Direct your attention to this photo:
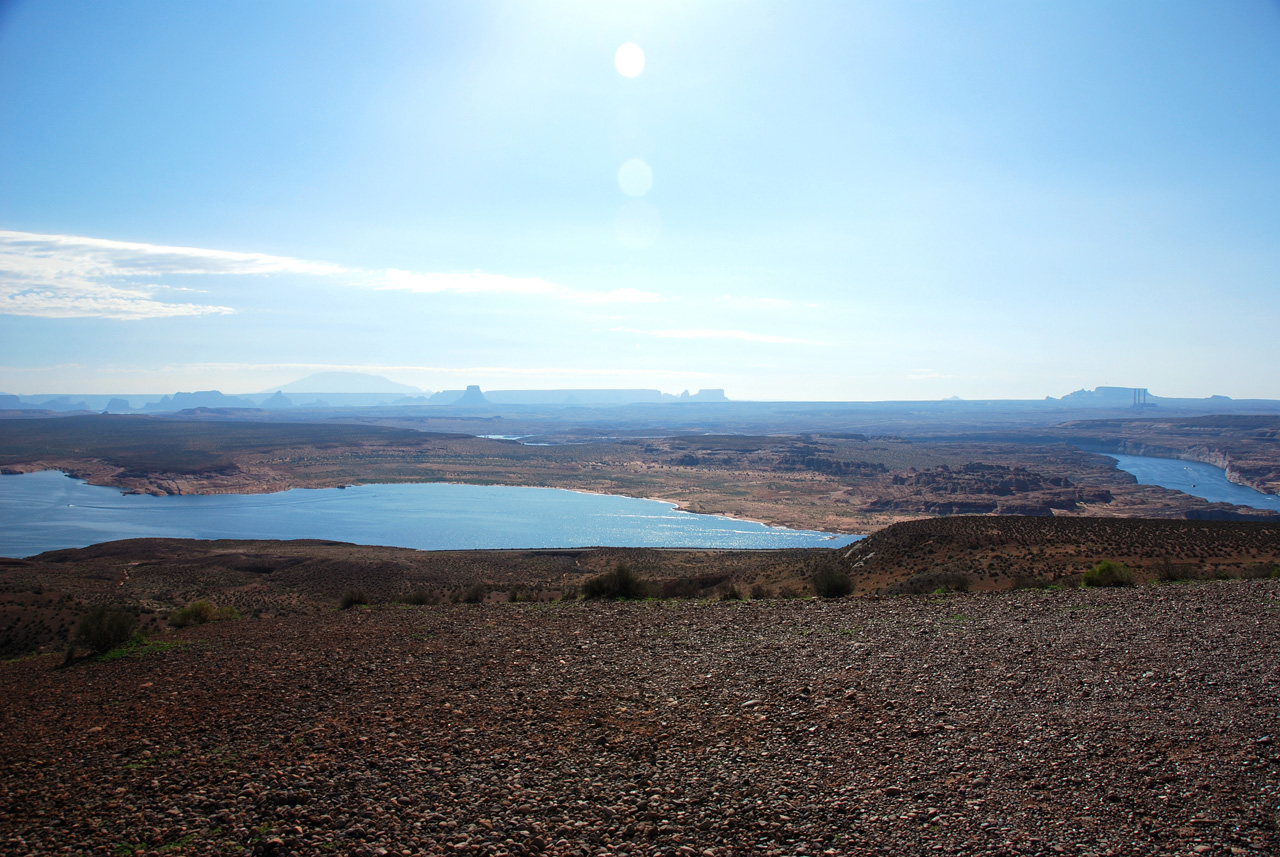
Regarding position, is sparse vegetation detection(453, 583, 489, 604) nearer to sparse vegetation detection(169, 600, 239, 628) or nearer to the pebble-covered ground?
sparse vegetation detection(169, 600, 239, 628)

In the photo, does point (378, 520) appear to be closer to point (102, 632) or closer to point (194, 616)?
point (194, 616)

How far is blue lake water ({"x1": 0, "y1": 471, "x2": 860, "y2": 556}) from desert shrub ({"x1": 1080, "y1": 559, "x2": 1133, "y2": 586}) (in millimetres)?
39761

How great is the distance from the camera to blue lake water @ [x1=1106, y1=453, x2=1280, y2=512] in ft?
274

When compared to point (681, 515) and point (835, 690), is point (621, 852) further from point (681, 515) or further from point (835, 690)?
point (681, 515)

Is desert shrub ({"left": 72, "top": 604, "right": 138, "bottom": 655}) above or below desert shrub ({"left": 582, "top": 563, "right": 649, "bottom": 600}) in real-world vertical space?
above

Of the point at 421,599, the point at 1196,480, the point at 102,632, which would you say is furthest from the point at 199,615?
the point at 1196,480

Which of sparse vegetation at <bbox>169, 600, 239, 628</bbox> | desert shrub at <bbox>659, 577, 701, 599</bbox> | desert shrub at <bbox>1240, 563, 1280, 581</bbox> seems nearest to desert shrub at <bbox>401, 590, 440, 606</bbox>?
sparse vegetation at <bbox>169, 600, 239, 628</bbox>

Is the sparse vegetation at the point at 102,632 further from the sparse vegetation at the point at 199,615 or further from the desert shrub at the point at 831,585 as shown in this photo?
the desert shrub at the point at 831,585

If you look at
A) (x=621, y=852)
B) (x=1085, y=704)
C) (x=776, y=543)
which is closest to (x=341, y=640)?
(x=621, y=852)

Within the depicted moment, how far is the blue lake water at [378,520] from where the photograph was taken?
202 ft

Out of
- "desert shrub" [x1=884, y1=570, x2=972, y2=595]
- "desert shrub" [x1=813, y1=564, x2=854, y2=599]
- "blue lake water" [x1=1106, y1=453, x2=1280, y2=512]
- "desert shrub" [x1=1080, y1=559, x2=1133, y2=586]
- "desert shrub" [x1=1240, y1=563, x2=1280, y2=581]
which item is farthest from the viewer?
"blue lake water" [x1=1106, y1=453, x2=1280, y2=512]

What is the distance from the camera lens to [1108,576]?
16.4 m

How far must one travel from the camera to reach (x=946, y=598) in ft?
47.6

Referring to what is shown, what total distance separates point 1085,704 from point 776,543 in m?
53.8
